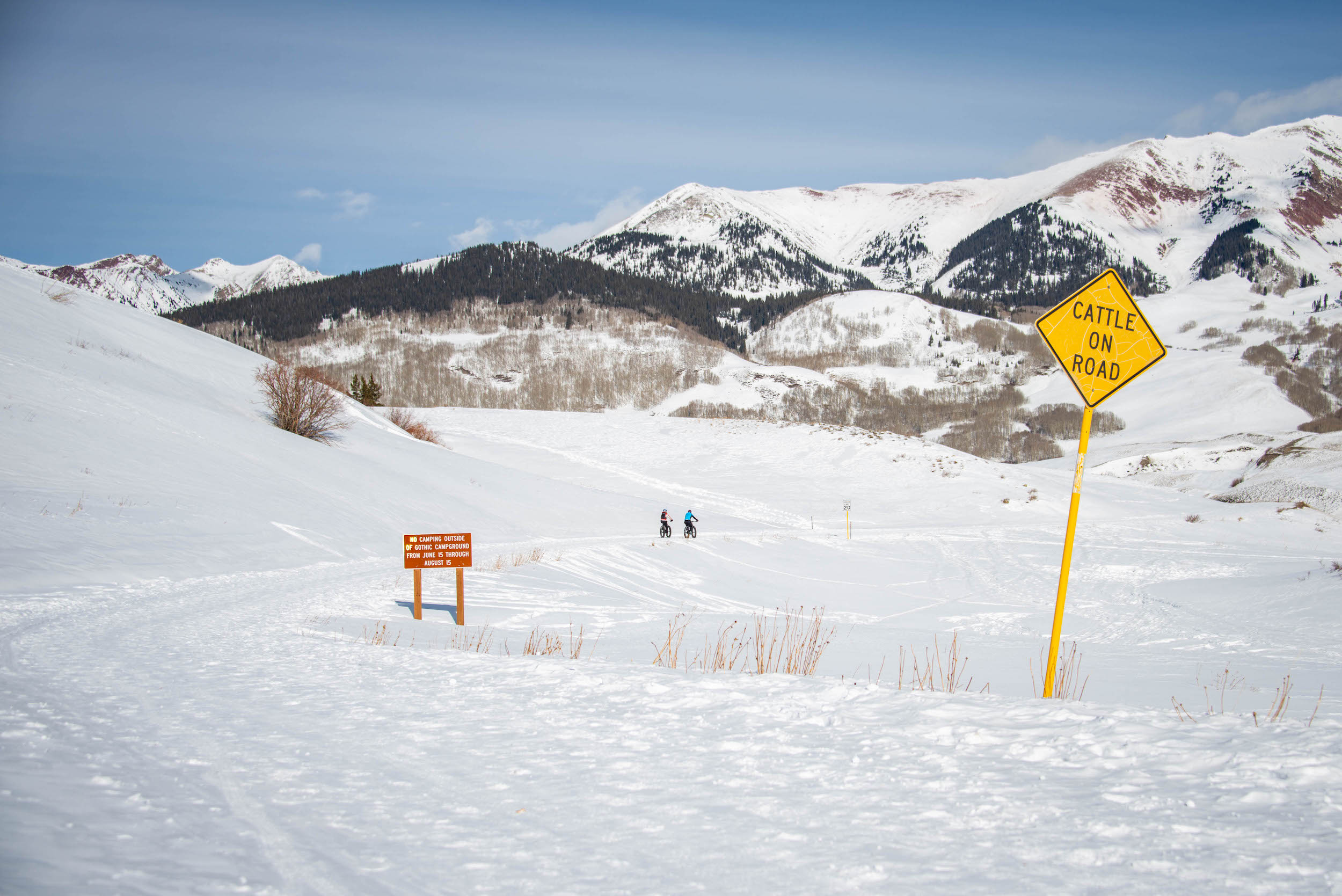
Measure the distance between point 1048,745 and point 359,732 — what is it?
4597 millimetres

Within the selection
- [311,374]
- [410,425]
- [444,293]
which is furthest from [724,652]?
[444,293]

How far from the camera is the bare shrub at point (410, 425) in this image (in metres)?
50.0

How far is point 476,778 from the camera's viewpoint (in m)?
4.16

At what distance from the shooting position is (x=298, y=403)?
31578 millimetres

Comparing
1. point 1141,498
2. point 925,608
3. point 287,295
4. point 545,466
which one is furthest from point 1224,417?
point 287,295

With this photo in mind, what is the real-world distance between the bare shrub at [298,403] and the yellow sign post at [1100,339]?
102 ft

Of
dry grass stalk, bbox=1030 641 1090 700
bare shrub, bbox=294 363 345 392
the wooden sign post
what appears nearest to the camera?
dry grass stalk, bbox=1030 641 1090 700

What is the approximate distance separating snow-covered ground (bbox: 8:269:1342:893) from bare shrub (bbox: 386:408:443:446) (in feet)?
80.3

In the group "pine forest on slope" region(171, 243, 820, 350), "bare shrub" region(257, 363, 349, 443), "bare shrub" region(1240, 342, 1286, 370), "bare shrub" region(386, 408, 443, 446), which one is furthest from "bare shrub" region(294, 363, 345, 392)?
"bare shrub" region(1240, 342, 1286, 370)

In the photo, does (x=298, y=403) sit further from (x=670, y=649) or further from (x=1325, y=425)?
(x=1325, y=425)

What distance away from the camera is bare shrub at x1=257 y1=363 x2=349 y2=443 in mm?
31406

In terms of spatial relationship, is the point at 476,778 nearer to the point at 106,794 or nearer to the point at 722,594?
the point at 106,794

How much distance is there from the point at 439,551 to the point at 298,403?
2285 centimetres

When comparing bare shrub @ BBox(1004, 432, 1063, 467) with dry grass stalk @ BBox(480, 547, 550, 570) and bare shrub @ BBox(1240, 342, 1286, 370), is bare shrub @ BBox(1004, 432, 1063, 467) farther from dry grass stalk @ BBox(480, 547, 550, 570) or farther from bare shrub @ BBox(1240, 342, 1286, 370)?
dry grass stalk @ BBox(480, 547, 550, 570)
